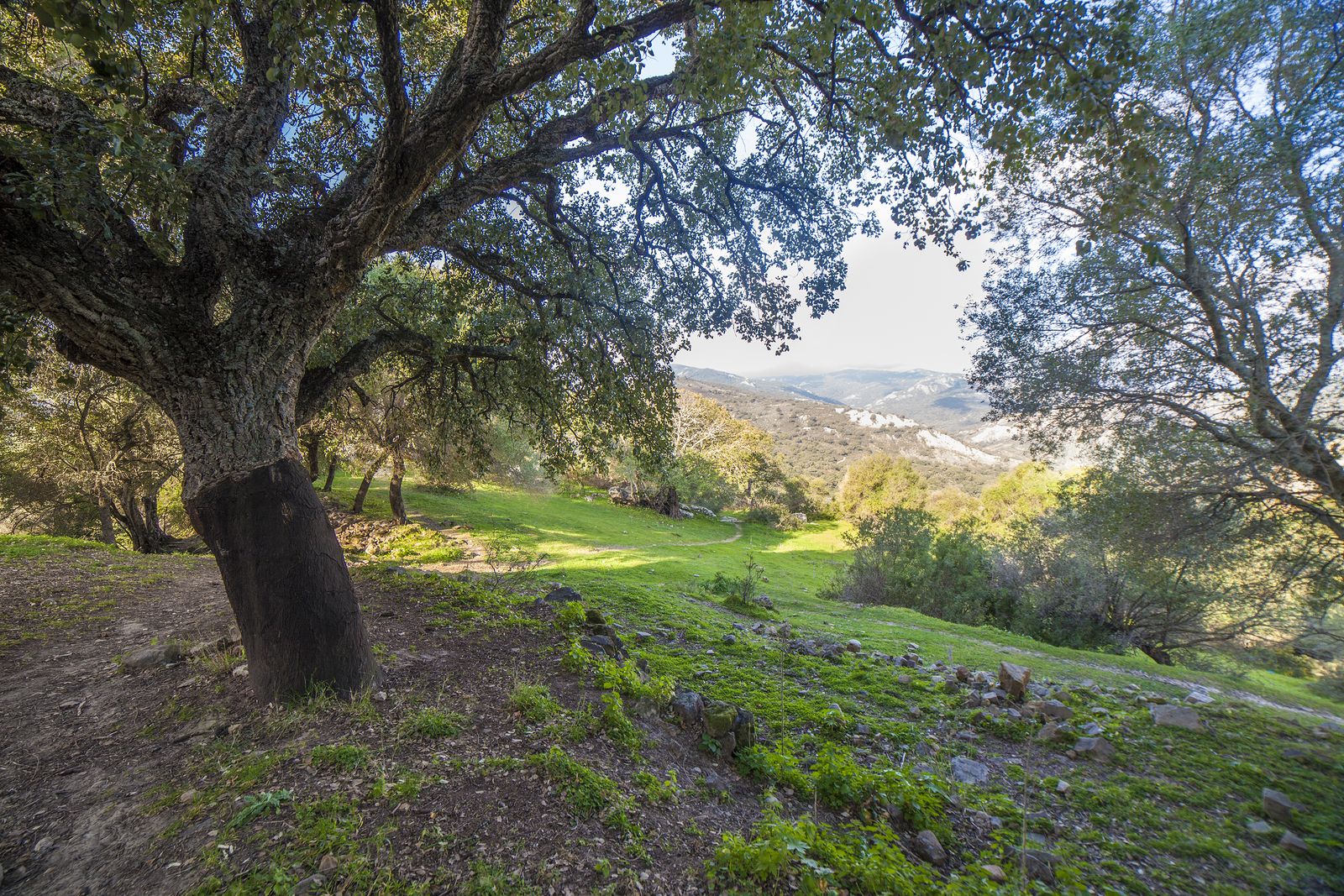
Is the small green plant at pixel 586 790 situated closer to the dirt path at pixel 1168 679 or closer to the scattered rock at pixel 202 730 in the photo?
the scattered rock at pixel 202 730

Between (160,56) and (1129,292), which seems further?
(1129,292)

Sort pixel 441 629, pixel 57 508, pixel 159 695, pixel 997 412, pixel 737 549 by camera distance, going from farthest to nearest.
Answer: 1. pixel 737 549
2. pixel 57 508
3. pixel 997 412
4. pixel 441 629
5. pixel 159 695

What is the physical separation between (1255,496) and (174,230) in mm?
17181

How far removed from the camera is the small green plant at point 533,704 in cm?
419

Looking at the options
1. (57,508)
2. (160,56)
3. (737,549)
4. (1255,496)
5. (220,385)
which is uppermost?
(160,56)

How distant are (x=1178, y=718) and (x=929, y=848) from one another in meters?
4.98

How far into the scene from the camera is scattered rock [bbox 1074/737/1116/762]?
5.16 meters

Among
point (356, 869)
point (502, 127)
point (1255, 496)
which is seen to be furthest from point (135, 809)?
point (1255, 496)

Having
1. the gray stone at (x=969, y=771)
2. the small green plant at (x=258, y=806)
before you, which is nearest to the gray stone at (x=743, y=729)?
the gray stone at (x=969, y=771)

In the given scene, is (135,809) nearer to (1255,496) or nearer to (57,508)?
(1255,496)

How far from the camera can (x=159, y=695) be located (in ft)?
15.2

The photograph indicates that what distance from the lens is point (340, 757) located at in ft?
11.2

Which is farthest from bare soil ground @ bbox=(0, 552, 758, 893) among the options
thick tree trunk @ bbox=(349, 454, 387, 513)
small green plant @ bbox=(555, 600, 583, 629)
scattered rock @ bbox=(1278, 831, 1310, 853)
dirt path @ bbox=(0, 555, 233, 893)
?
thick tree trunk @ bbox=(349, 454, 387, 513)

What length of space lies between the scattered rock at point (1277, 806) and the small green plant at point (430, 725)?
675 cm
